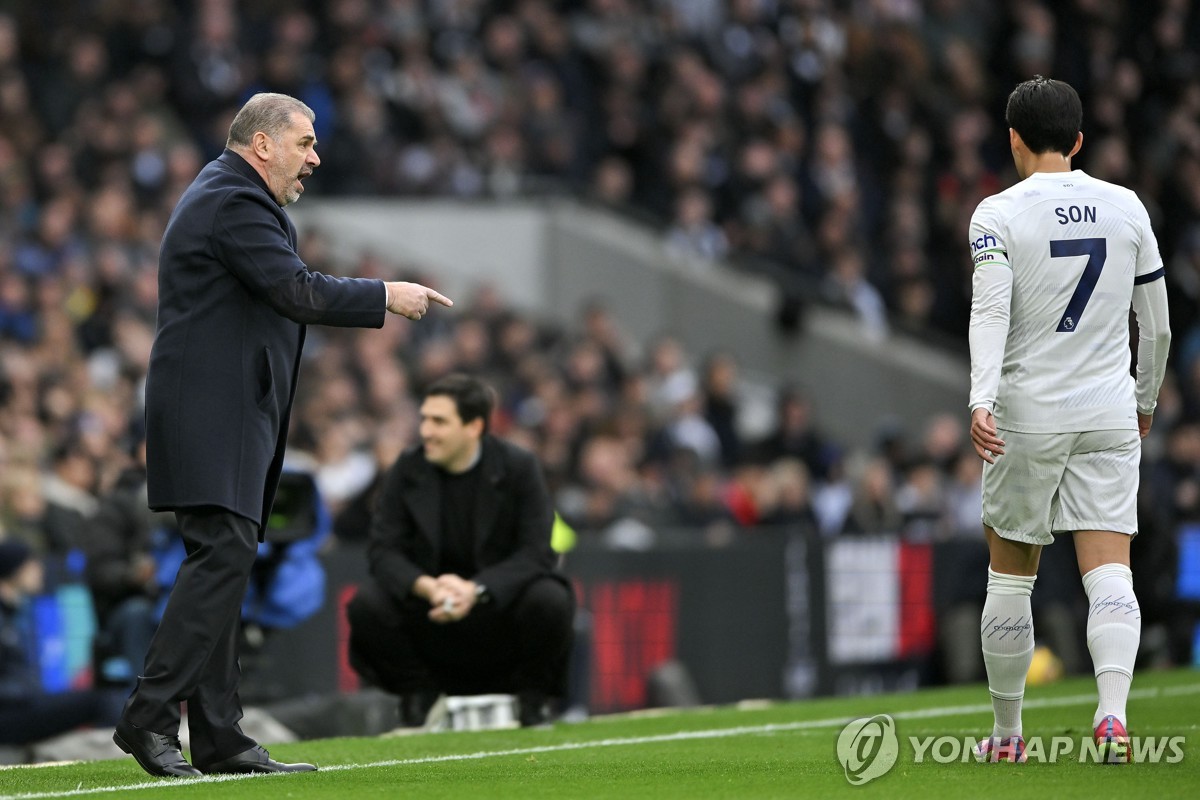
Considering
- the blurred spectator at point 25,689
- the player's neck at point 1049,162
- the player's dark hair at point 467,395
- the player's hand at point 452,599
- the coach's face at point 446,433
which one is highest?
the player's neck at point 1049,162

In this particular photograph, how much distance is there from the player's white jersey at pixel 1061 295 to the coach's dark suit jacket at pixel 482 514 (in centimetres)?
324

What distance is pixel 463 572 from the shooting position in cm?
975

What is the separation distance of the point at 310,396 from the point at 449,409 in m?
6.16

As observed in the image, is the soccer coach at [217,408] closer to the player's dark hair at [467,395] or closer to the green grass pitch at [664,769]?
the green grass pitch at [664,769]

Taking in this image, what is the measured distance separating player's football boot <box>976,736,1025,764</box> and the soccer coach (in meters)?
2.35

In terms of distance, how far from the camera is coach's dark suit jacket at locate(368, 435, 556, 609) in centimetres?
959

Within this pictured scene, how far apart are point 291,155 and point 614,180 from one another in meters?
15.0

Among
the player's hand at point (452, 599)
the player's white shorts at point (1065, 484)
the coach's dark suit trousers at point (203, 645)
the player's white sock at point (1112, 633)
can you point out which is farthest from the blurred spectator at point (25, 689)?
the player's white sock at point (1112, 633)

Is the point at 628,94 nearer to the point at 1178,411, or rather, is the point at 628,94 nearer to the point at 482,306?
the point at 482,306

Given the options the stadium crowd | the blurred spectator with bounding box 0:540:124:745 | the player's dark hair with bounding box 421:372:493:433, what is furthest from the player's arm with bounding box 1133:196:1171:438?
the stadium crowd

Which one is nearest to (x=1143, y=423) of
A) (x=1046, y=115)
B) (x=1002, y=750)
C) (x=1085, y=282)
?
(x=1085, y=282)

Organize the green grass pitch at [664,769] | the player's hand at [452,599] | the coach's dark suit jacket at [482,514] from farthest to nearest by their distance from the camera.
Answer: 1. the coach's dark suit jacket at [482,514]
2. the player's hand at [452,599]
3. the green grass pitch at [664,769]

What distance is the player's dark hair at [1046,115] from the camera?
22.5ft

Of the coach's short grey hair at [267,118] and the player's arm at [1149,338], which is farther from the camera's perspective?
the player's arm at [1149,338]
